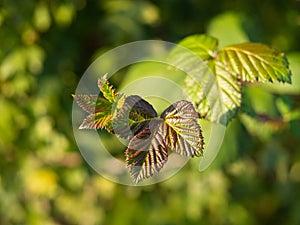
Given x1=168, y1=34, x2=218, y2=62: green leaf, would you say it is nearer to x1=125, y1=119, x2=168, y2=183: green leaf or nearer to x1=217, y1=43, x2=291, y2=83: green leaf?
x1=217, y1=43, x2=291, y2=83: green leaf

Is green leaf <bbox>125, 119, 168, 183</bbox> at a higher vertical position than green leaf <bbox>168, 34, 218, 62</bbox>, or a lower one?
lower

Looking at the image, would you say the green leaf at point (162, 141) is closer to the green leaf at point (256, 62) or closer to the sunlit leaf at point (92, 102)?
the sunlit leaf at point (92, 102)

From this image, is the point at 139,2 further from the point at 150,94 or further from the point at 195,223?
the point at 195,223

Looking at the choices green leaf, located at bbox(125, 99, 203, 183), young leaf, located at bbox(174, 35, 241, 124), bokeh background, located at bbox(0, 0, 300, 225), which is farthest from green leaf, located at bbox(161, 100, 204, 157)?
bokeh background, located at bbox(0, 0, 300, 225)

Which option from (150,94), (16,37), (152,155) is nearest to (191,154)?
(152,155)

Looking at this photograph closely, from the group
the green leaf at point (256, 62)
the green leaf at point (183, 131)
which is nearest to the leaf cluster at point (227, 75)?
the green leaf at point (256, 62)

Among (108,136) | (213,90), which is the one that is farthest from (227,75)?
(108,136)
